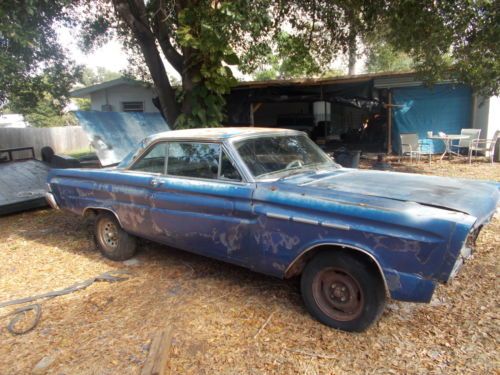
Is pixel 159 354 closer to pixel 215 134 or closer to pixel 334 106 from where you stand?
pixel 215 134

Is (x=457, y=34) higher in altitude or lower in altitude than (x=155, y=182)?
higher

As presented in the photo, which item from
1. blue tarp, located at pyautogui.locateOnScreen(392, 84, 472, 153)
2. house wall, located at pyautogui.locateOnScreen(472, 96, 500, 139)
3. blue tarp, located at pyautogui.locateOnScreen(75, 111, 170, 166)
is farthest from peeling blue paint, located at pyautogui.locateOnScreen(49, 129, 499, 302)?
house wall, located at pyautogui.locateOnScreen(472, 96, 500, 139)

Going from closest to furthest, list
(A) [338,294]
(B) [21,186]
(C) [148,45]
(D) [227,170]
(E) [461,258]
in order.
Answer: (E) [461,258]
(A) [338,294]
(D) [227,170]
(B) [21,186]
(C) [148,45]

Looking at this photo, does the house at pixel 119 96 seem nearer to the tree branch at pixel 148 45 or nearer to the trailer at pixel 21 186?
the tree branch at pixel 148 45

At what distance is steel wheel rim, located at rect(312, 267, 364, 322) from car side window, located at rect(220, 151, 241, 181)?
1142 millimetres

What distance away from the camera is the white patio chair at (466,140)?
38.9 feet

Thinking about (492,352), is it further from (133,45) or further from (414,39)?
(133,45)

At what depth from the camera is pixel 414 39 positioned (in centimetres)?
766

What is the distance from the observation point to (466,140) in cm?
1237

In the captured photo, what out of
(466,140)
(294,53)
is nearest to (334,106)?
(466,140)

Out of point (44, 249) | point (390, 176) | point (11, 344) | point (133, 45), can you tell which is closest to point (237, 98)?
point (133, 45)

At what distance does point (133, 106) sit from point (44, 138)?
24.6 ft

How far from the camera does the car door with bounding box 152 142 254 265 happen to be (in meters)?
3.42

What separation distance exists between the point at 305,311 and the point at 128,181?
2.35 meters
